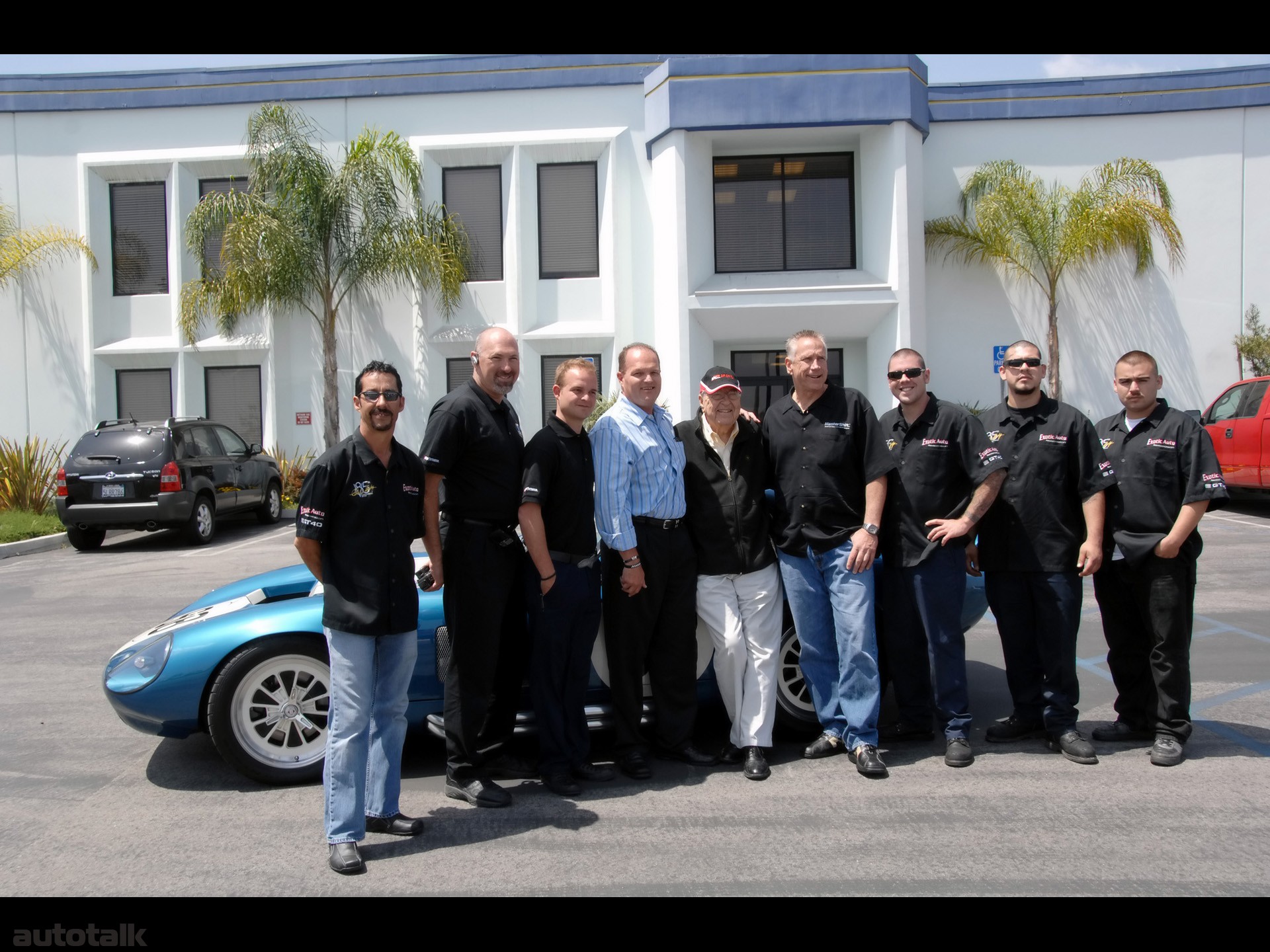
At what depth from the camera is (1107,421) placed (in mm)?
5035

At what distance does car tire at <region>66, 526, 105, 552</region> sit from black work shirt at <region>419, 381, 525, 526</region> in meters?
11.2

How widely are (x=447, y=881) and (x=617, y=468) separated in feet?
6.12

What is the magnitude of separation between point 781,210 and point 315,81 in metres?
9.14

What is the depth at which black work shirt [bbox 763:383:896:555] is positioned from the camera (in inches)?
181

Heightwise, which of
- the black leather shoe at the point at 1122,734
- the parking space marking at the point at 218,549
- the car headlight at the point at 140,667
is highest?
the car headlight at the point at 140,667

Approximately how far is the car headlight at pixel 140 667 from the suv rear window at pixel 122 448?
9.48 meters

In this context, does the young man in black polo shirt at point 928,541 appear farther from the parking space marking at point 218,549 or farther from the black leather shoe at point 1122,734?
the parking space marking at point 218,549

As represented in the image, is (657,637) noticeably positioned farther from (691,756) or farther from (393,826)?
(393,826)

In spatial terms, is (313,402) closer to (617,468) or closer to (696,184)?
(696,184)

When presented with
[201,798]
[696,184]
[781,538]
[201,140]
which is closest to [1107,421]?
[781,538]

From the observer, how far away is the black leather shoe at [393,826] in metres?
3.76

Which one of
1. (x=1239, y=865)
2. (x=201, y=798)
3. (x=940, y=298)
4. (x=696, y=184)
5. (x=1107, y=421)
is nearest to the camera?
(x=1239, y=865)

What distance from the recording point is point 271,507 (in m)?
15.8

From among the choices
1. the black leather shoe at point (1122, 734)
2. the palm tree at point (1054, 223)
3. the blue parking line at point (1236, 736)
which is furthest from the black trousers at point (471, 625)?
the palm tree at point (1054, 223)
